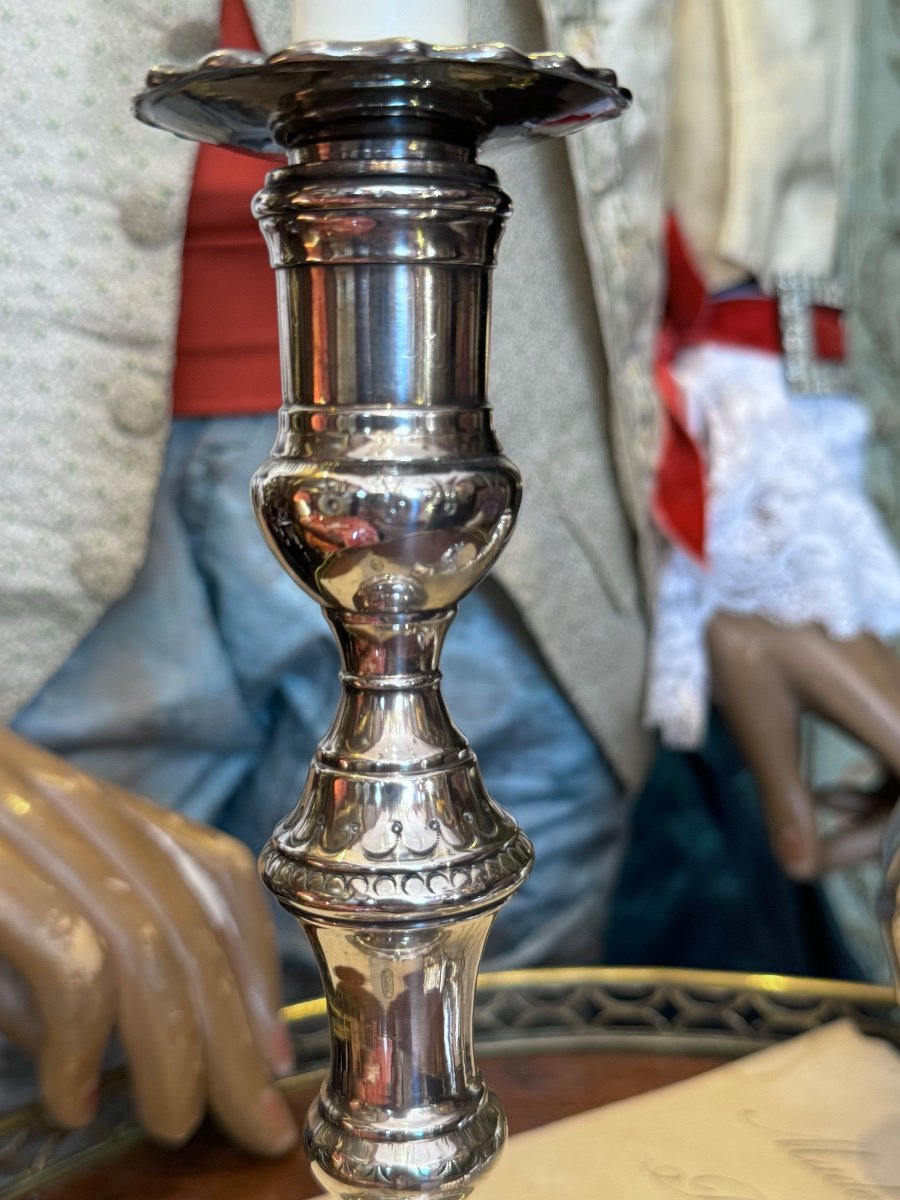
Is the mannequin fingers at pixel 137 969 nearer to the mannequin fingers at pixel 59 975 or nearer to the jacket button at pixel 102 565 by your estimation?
the mannequin fingers at pixel 59 975

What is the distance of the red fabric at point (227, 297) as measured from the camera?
Answer: 1.92 feet

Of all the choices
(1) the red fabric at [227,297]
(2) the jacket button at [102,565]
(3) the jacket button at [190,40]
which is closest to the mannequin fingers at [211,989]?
(2) the jacket button at [102,565]

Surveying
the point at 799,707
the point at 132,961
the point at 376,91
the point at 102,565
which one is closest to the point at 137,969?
the point at 132,961

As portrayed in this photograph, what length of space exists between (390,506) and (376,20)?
0.11m

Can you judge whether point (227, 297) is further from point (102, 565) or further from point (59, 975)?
point (59, 975)

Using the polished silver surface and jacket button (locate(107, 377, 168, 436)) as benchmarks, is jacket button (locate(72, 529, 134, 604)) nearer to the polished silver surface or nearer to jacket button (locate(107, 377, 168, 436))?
jacket button (locate(107, 377, 168, 436))

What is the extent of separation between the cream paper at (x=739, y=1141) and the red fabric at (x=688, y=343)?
0.99 ft

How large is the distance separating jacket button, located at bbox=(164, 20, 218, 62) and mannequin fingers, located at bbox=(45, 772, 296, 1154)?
34 cm

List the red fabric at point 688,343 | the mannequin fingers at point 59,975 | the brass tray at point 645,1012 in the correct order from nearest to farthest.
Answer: the mannequin fingers at point 59,975 → the brass tray at point 645,1012 → the red fabric at point 688,343

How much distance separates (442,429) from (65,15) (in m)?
0.35

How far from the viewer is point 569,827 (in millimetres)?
766

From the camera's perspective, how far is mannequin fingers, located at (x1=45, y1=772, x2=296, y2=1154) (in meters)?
0.46

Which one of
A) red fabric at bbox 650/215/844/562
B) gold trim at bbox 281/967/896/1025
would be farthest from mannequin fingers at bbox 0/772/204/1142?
red fabric at bbox 650/215/844/562

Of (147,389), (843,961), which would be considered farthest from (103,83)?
(843,961)
